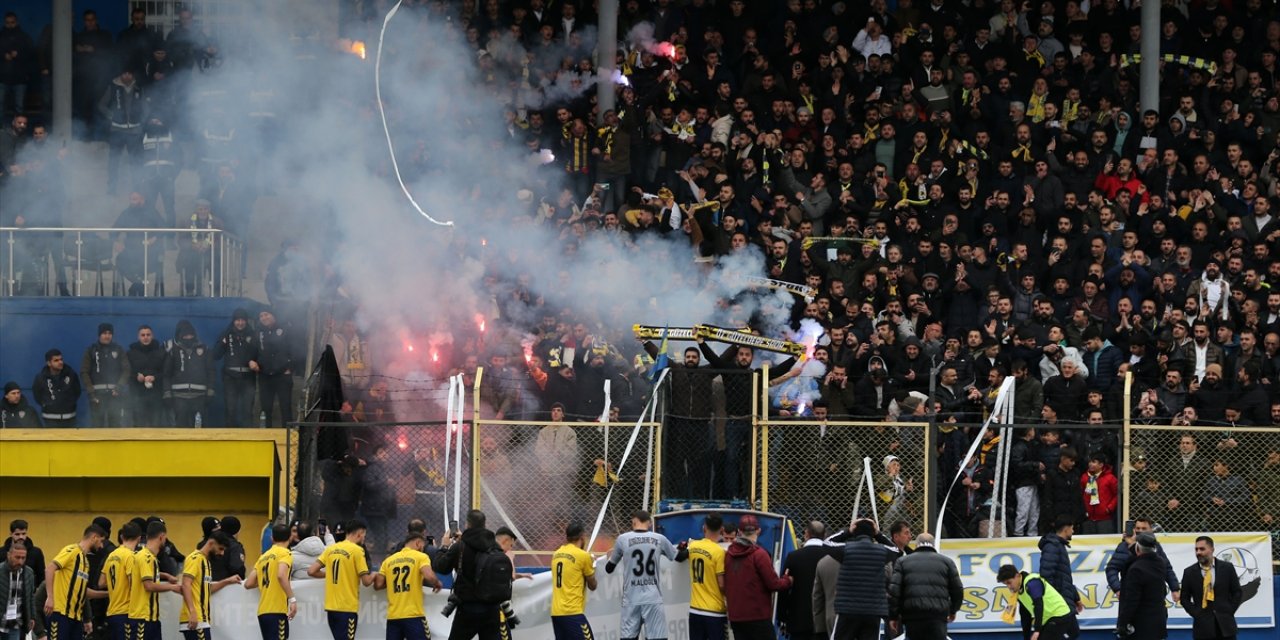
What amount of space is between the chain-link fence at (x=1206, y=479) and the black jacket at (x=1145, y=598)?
143cm

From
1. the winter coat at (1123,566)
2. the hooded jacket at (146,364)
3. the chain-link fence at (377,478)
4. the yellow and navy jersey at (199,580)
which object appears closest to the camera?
the yellow and navy jersey at (199,580)

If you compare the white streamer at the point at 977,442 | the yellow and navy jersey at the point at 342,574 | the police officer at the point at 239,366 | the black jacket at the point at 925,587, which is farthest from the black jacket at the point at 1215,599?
the police officer at the point at 239,366

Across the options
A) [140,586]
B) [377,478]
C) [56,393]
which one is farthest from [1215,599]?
[56,393]

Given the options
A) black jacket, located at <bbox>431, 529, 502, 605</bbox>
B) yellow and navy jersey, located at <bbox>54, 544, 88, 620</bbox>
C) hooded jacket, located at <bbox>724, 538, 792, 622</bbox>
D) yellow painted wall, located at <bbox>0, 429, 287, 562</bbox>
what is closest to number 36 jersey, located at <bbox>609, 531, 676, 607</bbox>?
hooded jacket, located at <bbox>724, 538, 792, 622</bbox>

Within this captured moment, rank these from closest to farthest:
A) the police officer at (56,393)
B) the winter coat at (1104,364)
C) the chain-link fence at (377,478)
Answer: the chain-link fence at (377,478), the winter coat at (1104,364), the police officer at (56,393)

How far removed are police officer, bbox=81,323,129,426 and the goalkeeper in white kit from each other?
7.00 meters

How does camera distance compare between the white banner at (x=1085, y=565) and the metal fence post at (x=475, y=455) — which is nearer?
the metal fence post at (x=475, y=455)

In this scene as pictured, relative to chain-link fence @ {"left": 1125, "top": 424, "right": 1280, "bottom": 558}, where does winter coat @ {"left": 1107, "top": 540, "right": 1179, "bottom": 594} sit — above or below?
below

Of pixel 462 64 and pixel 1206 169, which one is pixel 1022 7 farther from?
pixel 462 64

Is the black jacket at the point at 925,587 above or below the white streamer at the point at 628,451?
below

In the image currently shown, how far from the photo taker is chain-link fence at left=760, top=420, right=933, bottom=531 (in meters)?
17.1

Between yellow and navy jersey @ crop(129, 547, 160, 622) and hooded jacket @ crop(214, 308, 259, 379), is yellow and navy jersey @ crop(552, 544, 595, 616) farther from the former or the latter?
hooded jacket @ crop(214, 308, 259, 379)

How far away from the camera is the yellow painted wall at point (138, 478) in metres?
20.3

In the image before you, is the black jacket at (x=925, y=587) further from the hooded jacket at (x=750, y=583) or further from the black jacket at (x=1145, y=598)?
the black jacket at (x=1145, y=598)
